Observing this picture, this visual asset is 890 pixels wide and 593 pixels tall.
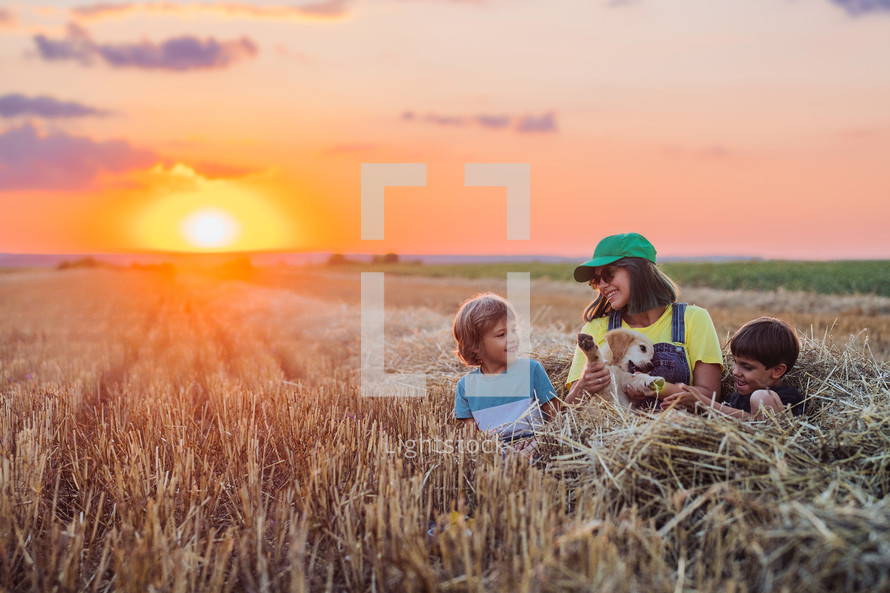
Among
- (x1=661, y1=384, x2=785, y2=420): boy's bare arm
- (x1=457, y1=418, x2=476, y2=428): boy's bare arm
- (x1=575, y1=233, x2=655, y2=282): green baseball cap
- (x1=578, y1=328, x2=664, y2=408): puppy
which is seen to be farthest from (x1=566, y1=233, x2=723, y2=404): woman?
(x1=457, y1=418, x2=476, y2=428): boy's bare arm

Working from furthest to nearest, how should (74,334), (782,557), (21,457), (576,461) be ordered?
(74,334) → (21,457) → (576,461) → (782,557)

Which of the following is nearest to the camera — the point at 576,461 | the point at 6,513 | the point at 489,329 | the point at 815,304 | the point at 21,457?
the point at 6,513

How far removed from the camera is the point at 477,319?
3.83m

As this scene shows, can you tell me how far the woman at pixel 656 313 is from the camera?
156 inches

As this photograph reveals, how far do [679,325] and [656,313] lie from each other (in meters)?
0.19

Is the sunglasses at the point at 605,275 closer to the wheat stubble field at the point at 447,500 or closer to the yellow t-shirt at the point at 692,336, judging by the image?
the yellow t-shirt at the point at 692,336

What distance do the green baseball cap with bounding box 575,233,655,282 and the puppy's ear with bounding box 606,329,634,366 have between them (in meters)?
0.51

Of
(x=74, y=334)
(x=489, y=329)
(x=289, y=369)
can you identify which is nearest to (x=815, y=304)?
(x=289, y=369)

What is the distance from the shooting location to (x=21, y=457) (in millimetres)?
3340

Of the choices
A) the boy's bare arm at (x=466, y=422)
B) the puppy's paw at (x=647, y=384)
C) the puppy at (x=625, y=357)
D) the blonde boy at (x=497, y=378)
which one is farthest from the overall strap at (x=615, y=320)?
the boy's bare arm at (x=466, y=422)

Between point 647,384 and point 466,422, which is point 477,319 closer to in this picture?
point 466,422

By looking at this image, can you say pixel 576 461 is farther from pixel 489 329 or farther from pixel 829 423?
pixel 829 423

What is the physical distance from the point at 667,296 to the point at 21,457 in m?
4.16

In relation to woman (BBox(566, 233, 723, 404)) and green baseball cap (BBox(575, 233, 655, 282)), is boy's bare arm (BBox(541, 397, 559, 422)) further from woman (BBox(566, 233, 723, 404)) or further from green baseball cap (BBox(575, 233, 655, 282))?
green baseball cap (BBox(575, 233, 655, 282))
